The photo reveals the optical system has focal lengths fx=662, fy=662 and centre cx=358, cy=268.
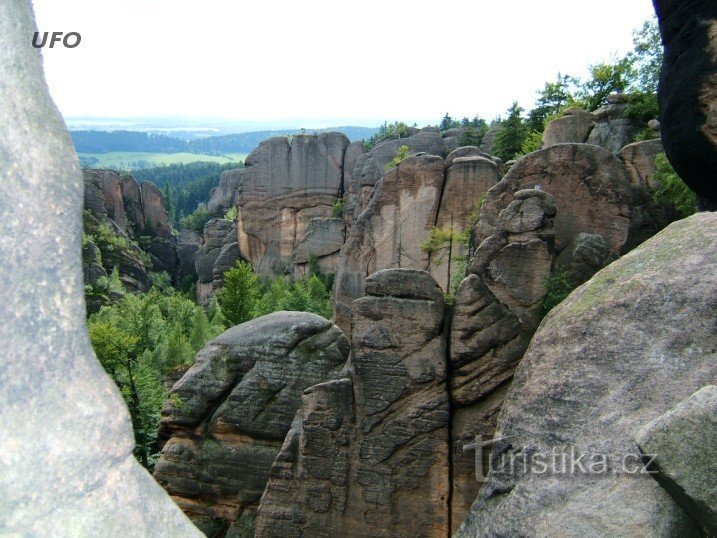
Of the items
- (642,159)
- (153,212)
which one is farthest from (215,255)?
(642,159)

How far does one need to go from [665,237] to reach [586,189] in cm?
511

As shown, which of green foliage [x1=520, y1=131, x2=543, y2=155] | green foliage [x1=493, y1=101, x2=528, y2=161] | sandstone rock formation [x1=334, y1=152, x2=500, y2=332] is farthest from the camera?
green foliage [x1=493, y1=101, x2=528, y2=161]

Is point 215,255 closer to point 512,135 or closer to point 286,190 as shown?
point 286,190

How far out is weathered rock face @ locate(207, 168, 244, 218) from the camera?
85438 millimetres

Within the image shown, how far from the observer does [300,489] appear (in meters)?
13.2

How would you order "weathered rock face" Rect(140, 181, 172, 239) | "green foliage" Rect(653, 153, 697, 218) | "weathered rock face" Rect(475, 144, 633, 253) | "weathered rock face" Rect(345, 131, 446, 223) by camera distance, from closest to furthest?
"weathered rock face" Rect(475, 144, 633, 253) → "green foliage" Rect(653, 153, 697, 218) → "weathered rock face" Rect(345, 131, 446, 223) → "weathered rock face" Rect(140, 181, 172, 239)

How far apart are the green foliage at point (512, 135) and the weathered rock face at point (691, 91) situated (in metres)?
22.0

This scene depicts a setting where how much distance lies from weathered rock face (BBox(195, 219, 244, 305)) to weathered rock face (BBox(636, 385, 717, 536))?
2053 inches

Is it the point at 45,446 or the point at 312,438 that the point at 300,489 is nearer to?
the point at 312,438

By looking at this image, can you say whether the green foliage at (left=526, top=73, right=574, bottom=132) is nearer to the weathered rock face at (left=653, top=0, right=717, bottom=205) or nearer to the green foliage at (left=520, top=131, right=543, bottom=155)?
the green foliage at (left=520, top=131, right=543, bottom=155)

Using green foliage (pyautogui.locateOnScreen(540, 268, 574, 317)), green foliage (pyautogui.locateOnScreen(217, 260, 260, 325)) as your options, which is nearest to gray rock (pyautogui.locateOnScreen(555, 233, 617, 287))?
green foliage (pyautogui.locateOnScreen(540, 268, 574, 317))

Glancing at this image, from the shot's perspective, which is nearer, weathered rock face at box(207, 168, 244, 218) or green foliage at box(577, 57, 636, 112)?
green foliage at box(577, 57, 636, 112)

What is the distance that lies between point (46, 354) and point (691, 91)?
36.5 feet

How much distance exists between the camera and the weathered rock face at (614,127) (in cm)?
2181
